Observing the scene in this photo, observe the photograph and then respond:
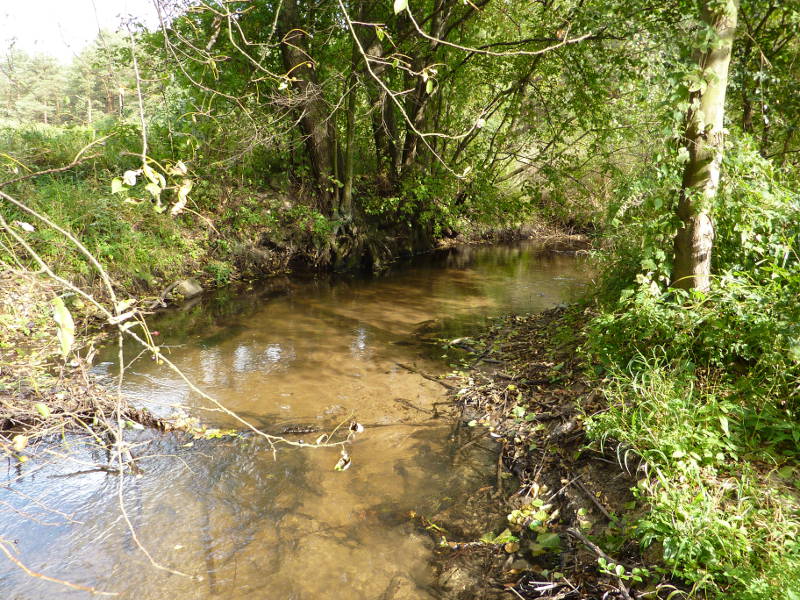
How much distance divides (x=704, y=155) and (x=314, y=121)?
1002 cm

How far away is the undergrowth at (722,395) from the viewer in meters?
2.50

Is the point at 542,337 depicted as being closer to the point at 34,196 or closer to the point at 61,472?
the point at 61,472

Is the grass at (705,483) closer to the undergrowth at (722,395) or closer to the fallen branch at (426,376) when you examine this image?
the undergrowth at (722,395)

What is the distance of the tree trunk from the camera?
11233 mm

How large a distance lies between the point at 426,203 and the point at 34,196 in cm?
938

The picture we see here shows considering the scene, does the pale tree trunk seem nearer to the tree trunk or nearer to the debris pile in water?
the debris pile in water

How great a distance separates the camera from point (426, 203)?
14.6 metres

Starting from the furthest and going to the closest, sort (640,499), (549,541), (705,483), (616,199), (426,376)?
(426,376) < (616,199) < (549,541) < (640,499) < (705,483)

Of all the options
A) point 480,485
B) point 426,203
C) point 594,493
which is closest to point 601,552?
point 594,493

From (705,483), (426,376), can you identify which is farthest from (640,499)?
(426,376)

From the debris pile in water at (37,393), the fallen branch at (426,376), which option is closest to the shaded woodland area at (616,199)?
the debris pile in water at (37,393)

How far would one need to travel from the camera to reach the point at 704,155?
3855 millimetres

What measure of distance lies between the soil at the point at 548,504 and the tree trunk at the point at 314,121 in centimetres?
808

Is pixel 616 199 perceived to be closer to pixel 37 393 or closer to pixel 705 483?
pixel 705 483
